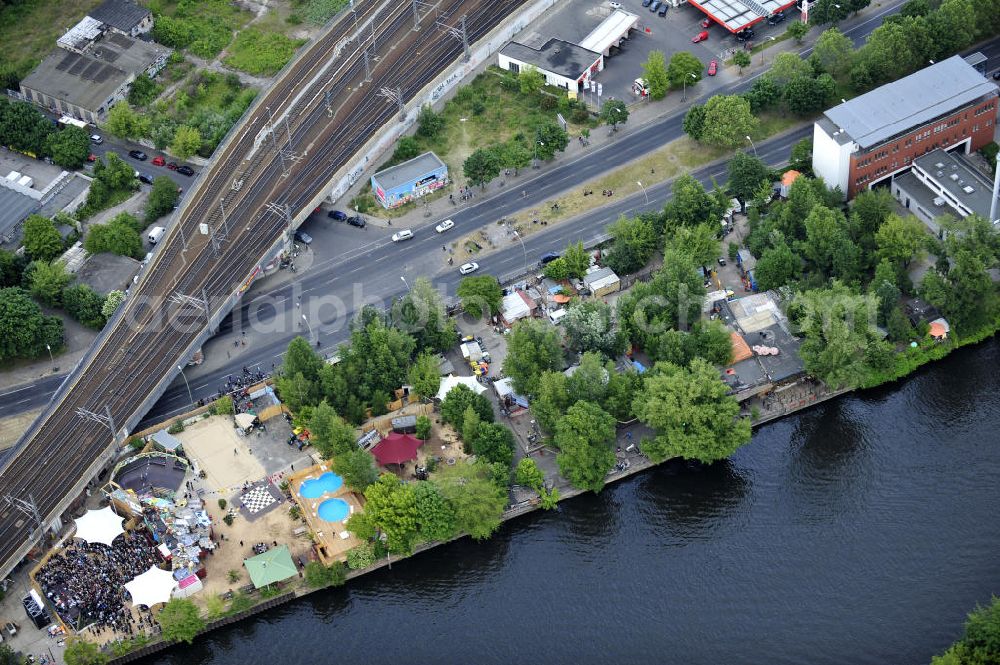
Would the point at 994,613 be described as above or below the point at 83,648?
below

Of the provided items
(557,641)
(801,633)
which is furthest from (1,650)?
(801,633)

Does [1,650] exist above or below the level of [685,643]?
above

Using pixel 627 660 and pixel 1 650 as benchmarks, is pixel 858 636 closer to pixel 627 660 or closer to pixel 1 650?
pixel 627 660

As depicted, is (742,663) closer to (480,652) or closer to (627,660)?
(627,660)

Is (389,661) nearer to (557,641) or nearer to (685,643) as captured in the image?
(557,641)

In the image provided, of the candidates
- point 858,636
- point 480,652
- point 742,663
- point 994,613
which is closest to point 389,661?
point 480,652

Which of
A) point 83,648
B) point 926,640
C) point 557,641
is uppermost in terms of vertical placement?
point 83,648

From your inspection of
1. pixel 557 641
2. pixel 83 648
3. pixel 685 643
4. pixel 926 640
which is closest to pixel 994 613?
pixel 926 640
